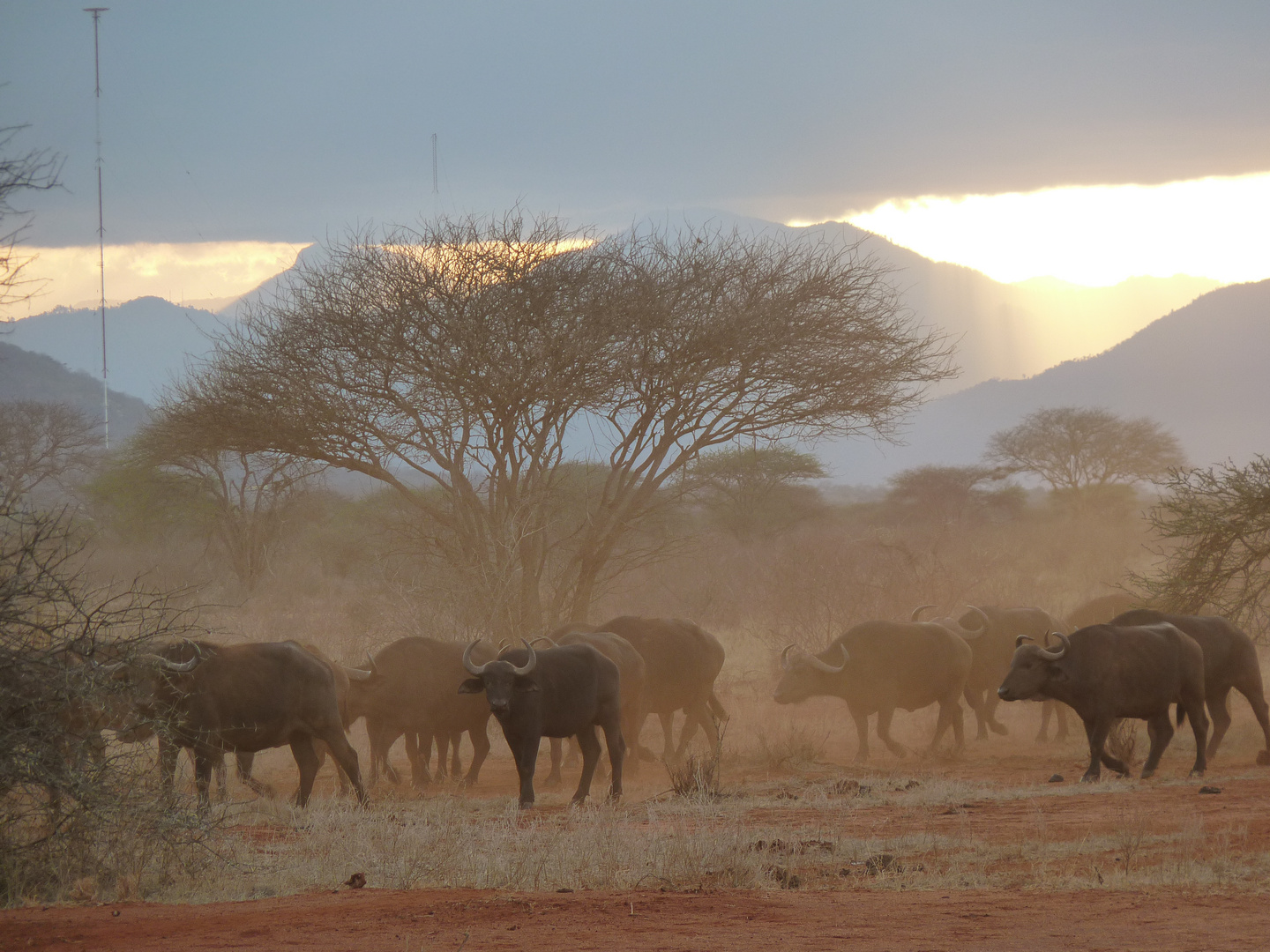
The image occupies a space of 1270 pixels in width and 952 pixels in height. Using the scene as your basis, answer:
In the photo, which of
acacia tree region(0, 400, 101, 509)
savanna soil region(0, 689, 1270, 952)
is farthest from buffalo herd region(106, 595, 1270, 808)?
acacia tree region(0, 400, 101, 509)

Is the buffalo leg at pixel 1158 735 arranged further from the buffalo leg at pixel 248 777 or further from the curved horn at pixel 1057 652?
the buffalo leg at pixel 248 777

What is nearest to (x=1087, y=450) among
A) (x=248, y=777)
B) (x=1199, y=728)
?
(x=1199, y=728)

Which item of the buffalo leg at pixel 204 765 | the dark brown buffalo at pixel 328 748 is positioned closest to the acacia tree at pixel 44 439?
the dark brown buffalo at pixel 328 748

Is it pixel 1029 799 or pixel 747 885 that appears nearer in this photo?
pixel 747 885

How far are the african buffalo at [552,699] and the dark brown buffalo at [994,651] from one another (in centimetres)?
589

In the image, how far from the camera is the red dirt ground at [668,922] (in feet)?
18.7

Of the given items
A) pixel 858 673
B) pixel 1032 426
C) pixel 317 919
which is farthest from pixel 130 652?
pixel 1032 426

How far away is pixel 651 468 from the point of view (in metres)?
19.0

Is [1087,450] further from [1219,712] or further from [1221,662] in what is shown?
[1221,662]

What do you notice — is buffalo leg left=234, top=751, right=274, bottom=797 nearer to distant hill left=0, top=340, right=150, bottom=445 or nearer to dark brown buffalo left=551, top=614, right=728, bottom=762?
dark brown buffalo left=551, top=614, right=728, bottom=762

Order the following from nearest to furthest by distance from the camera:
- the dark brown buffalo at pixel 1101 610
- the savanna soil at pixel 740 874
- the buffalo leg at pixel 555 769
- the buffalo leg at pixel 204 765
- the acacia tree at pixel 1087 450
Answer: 1. the savanna soil at pixel 740 874
2. the buffalo leg at pixel 204 765
3. the buffalo leg at pixel 555 769
4. the dark brown buffalo at pixel 1101 610
5. the acacia tree at pixel 1087 450

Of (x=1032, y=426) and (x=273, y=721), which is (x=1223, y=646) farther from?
(x=1032, y=426)

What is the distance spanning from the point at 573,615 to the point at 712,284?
5116mm

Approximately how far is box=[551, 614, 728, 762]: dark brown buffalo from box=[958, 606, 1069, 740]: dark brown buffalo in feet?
11.0
